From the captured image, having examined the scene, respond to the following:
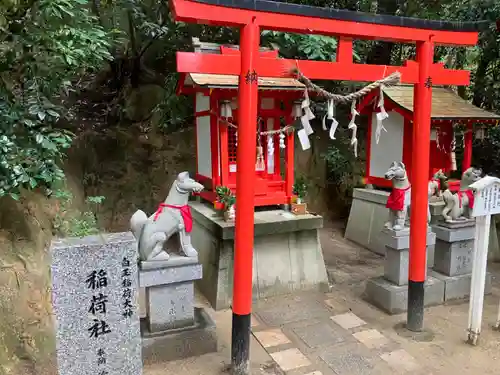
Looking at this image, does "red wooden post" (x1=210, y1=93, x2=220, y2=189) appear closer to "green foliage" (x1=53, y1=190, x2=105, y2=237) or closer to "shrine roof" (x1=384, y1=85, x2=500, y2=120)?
"green foliage" (x1=53, y1=190, x2=105, y2=237)

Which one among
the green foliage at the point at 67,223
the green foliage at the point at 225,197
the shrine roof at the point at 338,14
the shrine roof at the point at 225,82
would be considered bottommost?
the green foliage at the point at 67,223

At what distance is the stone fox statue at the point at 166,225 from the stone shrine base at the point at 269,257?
145 centimetres

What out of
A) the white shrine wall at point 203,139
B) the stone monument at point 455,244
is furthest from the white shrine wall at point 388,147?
the white shrine wall at point 203,139

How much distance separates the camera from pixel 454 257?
23.0ft

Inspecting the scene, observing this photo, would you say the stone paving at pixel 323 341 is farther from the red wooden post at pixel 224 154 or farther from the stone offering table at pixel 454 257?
the red wooden post at pixel 224 154

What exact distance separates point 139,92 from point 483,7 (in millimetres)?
8972

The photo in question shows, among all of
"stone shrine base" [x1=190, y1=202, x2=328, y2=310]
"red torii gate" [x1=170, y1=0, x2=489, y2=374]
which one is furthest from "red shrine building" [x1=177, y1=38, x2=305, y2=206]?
"red torii gate" [x1=170, y1=0, x2=489, y2=374]

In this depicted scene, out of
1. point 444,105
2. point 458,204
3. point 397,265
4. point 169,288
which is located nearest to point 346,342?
point 397,265

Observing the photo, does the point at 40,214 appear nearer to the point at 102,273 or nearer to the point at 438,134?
the point at 102,273

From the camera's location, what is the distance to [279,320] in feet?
20.7

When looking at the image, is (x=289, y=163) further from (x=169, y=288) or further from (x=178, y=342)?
(x=178, y=342)

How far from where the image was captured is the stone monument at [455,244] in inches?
274

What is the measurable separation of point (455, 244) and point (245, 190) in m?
4.35

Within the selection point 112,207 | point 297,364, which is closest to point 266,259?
point 297,364
